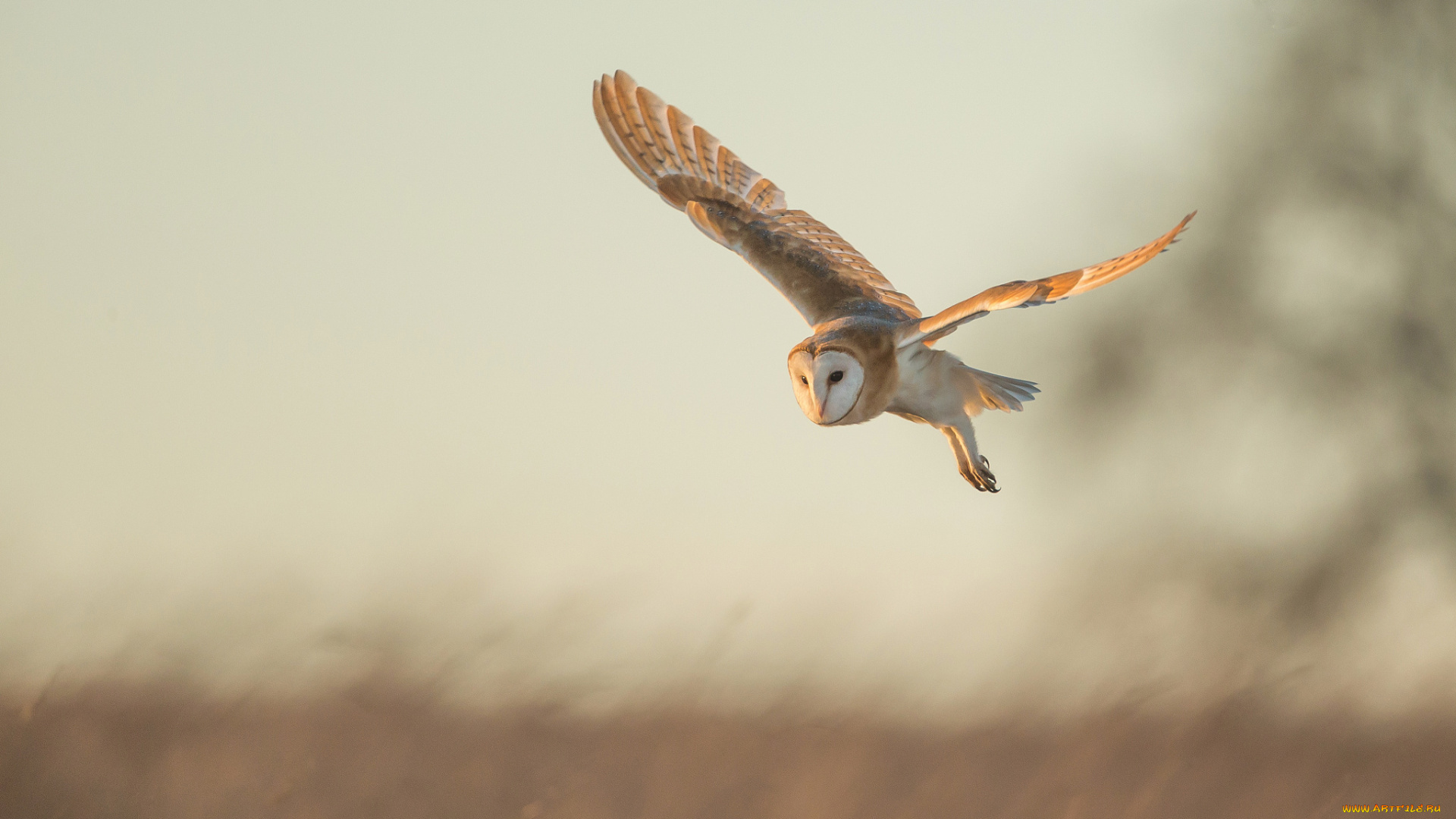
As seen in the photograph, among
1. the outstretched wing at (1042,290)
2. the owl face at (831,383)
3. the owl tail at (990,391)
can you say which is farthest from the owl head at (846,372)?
the owl tail at (990,391)

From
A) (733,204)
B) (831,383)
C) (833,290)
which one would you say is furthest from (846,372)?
(733,204)

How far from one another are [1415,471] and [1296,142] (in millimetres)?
3551

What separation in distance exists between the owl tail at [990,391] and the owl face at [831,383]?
0.77 metres

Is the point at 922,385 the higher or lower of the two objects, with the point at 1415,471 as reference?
lower

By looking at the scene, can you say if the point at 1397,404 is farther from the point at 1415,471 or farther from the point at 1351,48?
the point at 1351,48

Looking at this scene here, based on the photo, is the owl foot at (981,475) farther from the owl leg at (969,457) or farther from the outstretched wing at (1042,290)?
the outstretched wing at (1042,290)

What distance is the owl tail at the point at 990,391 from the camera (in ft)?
13.2

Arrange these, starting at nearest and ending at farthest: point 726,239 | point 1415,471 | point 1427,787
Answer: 1. point 726,239
2. point 1427,787
3. point 1415,471

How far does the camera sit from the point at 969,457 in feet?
13.4

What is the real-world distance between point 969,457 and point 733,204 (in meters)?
1.66

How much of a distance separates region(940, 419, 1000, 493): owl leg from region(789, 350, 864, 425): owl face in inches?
31.5

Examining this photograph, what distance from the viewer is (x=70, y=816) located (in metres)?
11.4

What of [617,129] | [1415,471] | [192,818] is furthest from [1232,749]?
[192,818]

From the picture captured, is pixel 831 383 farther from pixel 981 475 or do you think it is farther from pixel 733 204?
pixel 733 204
